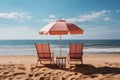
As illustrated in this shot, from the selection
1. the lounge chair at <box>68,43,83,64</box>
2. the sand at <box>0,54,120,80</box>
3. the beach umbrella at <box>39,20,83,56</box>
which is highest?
the beach umbrella at <box>39,20,83,56</box>

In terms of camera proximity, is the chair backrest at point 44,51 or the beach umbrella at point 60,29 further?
the chair backrest at point 44,51

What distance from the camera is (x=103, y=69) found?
28.0 ft

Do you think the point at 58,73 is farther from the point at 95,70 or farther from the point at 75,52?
the point at 75,52

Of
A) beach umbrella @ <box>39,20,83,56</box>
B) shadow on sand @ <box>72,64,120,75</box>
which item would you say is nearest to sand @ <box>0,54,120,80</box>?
shadow on sand @ <box>72,64,120,75</box>

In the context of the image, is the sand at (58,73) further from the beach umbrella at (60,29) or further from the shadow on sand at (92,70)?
the beach umbrella at (60,29)

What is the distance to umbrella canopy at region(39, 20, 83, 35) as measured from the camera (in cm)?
867

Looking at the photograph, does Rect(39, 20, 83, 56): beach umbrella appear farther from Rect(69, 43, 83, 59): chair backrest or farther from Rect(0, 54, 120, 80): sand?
Rect(0, 54, 120, 80): sand

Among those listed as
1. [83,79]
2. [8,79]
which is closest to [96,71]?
[83,79]

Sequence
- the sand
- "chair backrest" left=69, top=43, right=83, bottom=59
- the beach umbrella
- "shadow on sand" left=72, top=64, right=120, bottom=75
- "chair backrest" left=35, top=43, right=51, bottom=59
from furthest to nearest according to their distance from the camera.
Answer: "chair backrest" left=69, top=43, right=83, bottom=59
"chair backrest" left=35, top=43, right=51, bottom=59
the beach umbrella
"shadow on sand" left=72, top=64, right=120, bottom=75
the sand

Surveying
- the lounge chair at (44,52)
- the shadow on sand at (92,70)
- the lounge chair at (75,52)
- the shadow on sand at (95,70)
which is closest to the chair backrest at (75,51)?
the lounge chair at (75,52)

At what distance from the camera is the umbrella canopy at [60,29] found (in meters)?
8.67

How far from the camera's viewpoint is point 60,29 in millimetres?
8695

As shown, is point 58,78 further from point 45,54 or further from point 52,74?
point 45,54

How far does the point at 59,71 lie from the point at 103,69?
5.12 ft
